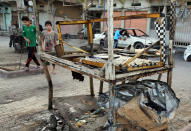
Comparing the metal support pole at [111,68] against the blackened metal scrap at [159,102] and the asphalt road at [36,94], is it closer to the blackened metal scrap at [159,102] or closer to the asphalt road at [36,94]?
the blackened metal scrap at [159,102]

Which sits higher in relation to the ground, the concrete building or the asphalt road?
the concrete building

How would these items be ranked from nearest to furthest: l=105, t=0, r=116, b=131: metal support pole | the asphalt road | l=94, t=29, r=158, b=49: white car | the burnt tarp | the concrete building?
1. l=105, t=0, r=116, b=131: metal support pole
2. the burnt tarp
3. the asphalt road
4. l=94, t=29, r=158, b=49: white car
5. the concrete building

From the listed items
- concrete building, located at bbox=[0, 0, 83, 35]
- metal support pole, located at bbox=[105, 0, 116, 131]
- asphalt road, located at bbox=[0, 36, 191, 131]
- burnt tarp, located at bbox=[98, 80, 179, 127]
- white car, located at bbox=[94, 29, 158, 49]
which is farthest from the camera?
concrete building, located at bbox=[0, 0, 83, 35]

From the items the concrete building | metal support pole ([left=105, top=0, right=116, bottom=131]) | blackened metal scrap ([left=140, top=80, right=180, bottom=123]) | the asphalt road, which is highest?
the concrete building

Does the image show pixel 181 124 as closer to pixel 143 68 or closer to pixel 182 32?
pixel 143 68

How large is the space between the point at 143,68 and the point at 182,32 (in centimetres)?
1260

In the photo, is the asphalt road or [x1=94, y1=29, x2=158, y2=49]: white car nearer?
the asphalt road

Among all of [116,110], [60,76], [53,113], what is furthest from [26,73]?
[116,110]

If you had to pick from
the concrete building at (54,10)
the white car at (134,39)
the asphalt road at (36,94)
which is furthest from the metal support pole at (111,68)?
the concrete building at (54,10)

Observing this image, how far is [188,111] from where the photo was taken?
4000 millimetres

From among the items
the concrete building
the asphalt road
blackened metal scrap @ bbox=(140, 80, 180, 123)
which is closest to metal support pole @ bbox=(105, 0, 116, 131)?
blackened metal scrap @ bbox=(140, 80, 180, 123)

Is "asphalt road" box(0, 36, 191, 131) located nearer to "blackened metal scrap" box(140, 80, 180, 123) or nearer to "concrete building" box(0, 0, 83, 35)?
"blackened metal scrap" box(140, 80, 180, 123)

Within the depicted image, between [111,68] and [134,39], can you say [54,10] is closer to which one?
[134,39]

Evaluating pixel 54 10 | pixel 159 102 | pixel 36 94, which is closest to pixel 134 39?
pixel 36 94
